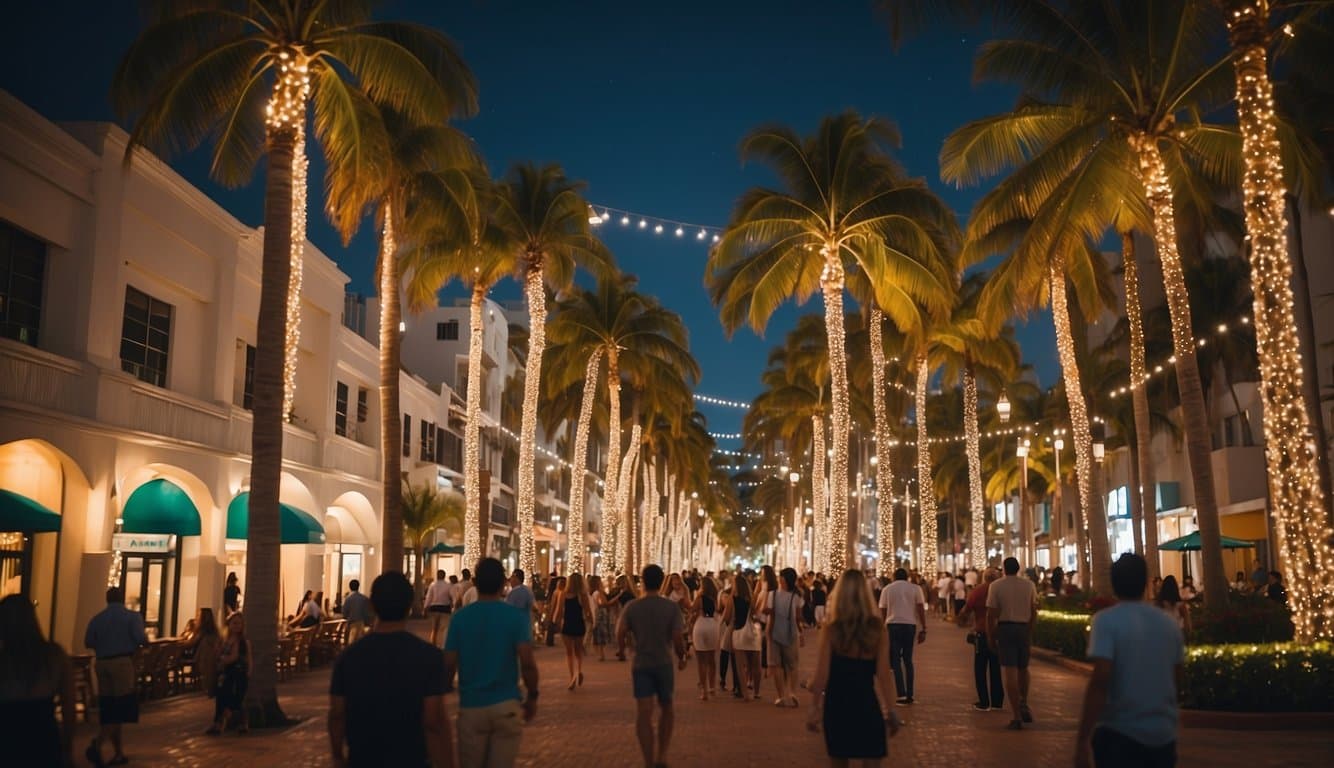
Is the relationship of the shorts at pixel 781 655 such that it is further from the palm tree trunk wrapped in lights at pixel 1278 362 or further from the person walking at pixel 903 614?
the palm tree trunk wrapped in lights at pixel 1278 362

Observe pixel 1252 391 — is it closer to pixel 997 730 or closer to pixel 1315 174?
pixel 1315 174

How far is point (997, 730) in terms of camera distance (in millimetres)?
14297

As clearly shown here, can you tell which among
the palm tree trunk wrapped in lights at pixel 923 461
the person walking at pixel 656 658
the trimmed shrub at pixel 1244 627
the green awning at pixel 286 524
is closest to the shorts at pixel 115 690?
the person walking at pixel 656 658

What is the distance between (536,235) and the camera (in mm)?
32906

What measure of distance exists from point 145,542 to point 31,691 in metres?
18.2

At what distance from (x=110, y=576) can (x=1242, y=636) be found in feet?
62.0

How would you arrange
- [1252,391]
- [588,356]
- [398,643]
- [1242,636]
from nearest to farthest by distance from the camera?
[398,643]
[1242,636]
[1252,391]
[588,356]

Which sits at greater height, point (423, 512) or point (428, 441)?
point (428, 441)

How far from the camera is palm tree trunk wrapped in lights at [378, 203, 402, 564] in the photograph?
2272 centimetres

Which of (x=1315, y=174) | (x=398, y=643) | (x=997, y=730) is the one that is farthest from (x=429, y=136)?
(x=398, y=643)

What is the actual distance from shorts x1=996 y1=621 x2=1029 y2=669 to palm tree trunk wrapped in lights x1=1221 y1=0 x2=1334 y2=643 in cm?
388

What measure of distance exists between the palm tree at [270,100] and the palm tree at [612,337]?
2274 cm

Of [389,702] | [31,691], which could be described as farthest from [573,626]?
[389,702]

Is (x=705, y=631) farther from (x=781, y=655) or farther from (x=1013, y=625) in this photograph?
(x=1013, y=625)
